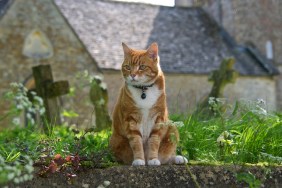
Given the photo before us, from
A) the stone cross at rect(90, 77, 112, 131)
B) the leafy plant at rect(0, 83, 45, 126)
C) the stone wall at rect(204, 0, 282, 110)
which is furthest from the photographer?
the stone wall at rect(204, 0, 282, 110)

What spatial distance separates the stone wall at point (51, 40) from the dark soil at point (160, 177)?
1294cm

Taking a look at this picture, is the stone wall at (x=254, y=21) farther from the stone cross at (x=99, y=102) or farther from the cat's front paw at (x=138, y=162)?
the cat's front paw at (x=138, y=162)

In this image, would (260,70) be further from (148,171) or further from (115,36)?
Result: (148,171)

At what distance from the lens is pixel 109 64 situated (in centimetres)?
2152

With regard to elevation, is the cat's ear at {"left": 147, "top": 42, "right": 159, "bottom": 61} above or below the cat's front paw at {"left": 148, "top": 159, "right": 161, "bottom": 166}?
above

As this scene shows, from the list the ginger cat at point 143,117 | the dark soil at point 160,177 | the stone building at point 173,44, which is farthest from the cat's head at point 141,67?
the stone building at point 173,44

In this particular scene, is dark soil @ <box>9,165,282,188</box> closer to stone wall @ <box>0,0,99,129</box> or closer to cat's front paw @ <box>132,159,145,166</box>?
cat's front paw @ <box>132,159,145,166</box>

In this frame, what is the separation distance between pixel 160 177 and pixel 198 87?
784 inches

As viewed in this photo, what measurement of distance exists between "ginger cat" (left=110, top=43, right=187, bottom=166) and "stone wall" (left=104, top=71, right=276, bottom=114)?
1605 centimetres

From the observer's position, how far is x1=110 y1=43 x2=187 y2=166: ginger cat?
3877 millimetres

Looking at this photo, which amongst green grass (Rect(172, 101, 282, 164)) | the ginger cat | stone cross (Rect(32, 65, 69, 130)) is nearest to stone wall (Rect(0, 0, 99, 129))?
stone cross (Rect(32, 65, 69, 130))

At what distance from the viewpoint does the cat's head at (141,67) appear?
390 cm

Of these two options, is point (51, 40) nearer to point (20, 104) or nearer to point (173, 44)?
point (173, 44)

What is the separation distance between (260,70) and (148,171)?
73.4ft
